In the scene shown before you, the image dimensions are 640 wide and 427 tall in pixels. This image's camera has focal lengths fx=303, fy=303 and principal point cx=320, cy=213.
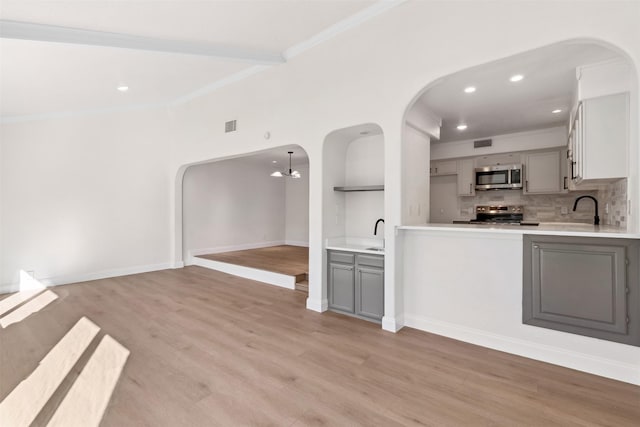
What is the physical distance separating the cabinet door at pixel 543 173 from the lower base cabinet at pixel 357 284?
12.7 feet

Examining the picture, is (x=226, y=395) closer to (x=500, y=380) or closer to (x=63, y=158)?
(x=500, y=380)

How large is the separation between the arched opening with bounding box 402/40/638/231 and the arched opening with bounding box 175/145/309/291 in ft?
8.50

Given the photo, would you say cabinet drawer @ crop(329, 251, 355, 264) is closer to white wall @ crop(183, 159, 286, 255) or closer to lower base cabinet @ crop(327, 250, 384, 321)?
lower base cabinet @ crop(327, 250, 384, 321)

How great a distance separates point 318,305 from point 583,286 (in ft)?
9.00

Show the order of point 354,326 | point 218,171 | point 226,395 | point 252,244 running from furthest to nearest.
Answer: point 252,244, point 218,171, point 354,326, point 226,395

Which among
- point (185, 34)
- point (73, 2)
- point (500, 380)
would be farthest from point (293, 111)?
point (500, 380)

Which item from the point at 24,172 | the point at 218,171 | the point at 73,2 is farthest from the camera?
the point at 218,171

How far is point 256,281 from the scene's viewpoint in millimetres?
5664

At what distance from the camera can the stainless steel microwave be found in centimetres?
560

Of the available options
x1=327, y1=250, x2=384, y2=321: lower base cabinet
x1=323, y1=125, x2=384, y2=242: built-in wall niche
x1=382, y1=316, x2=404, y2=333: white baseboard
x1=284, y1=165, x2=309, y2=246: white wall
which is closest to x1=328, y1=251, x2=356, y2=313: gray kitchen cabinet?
x1=327, y1=250, x2=384, y2=321: lower base cabinet

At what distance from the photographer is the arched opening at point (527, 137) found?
108 inches

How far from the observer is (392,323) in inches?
132

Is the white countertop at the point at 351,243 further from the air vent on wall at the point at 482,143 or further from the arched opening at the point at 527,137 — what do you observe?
the air vent on wall at the point at 482,143

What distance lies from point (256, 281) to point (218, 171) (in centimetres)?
342
